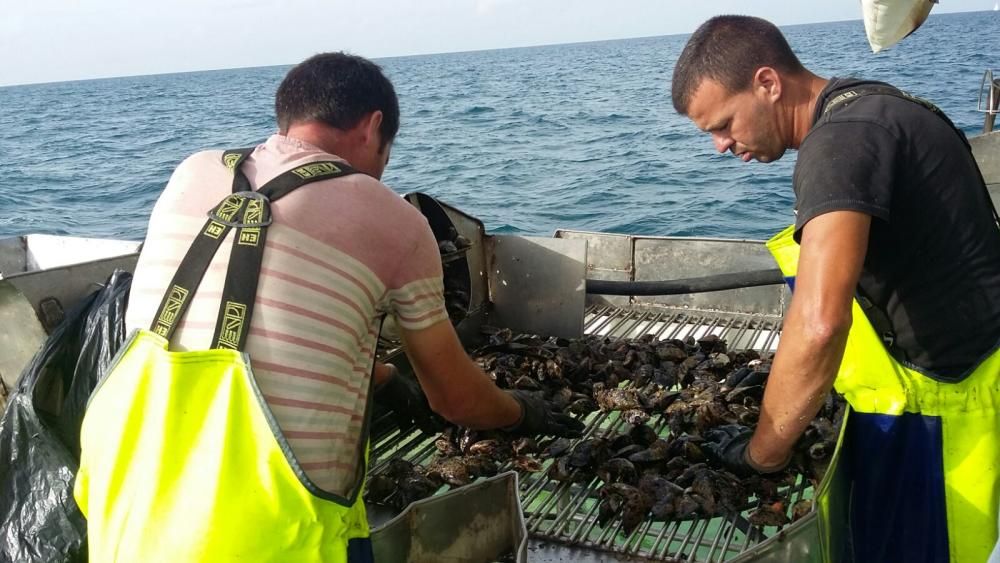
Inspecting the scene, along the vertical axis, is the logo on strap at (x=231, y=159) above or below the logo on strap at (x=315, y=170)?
above

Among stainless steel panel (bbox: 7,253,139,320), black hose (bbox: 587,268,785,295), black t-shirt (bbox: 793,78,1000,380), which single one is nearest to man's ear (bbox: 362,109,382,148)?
black t-shirt (bbox: 793,78,1000,380)

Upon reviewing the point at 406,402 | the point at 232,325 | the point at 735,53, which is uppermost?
the point at 735,53

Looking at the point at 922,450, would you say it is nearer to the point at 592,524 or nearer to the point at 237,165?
the point at 592,524

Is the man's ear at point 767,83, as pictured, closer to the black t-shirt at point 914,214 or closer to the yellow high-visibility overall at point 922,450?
the black t-shirt at point 914,214

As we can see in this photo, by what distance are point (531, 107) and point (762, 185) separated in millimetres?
21922

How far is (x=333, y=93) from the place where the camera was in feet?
8.30

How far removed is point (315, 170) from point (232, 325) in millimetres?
494

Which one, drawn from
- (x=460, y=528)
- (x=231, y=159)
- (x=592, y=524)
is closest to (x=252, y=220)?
(x=231, y=159)

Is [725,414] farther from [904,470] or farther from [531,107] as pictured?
[531,107]

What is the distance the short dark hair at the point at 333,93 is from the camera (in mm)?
2527

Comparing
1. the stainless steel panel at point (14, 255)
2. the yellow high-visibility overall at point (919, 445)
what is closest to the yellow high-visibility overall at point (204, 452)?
the yellow high-visibility overall at point (919, 445)

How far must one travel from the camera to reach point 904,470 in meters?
2.65

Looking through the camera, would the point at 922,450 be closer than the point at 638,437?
Yes

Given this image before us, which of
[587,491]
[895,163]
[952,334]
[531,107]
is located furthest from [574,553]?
[531,107]
